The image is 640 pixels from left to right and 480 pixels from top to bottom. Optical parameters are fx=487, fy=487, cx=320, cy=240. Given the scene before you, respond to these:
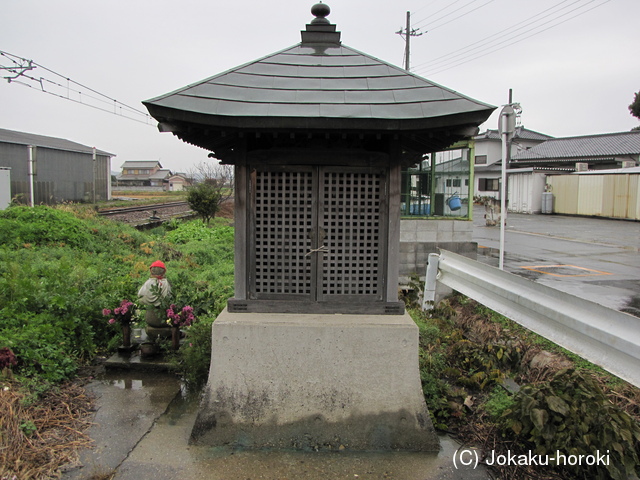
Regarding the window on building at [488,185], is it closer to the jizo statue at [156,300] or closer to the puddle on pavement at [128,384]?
the jizo statue at [156,300]

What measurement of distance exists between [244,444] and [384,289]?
2024mm

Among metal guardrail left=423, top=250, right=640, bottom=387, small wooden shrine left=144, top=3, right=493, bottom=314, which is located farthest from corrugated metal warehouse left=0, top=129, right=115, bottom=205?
metal guardrail left=423, top=250, right=640, bottom=387

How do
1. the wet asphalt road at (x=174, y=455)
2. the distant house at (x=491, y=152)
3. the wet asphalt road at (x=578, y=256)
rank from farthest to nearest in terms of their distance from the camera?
the distant house at (x=491, y=152), the wet asphalt road at (x=578, y=256), the wet asphalt road at (x=174, y=455)

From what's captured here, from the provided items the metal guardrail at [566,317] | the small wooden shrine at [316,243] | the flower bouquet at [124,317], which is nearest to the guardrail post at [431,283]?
the metal guardrail at [566,317]

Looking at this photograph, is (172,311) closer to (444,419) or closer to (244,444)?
(244,444)

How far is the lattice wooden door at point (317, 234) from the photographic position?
4.96 metres

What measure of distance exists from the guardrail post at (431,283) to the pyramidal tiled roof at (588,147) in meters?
32.6

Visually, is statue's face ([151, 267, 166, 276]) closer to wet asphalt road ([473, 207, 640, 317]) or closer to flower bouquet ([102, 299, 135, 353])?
flower bouquet ([102, 299, 135, 353])

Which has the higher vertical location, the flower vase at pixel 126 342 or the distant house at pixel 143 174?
the distant house at pixel 143 174

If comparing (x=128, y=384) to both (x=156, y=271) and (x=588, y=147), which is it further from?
(x=588, y=147)

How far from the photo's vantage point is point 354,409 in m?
4.67

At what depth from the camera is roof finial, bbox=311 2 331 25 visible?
5438 millimetres

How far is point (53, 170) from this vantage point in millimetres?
31906

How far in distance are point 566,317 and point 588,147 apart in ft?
127
